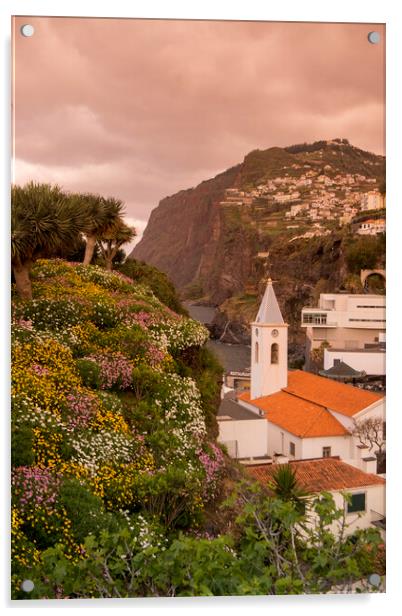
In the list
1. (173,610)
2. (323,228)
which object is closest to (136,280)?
(323,228)

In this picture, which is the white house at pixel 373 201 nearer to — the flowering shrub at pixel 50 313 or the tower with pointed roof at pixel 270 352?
the tower with pointed roof at pixel 270 352

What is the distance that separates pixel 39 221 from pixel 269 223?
1721 mm

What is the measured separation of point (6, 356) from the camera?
4.20 meters

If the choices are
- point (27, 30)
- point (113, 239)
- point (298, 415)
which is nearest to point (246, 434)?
point (298, 415)

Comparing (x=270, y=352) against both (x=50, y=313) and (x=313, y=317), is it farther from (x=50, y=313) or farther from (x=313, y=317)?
(x=50, y=313)

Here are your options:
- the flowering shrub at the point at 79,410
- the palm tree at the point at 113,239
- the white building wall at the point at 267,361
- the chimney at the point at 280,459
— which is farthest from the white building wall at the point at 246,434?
the palm tree at the point at 113,239

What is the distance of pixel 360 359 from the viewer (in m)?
4.48

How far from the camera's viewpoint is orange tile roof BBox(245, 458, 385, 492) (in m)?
4.20

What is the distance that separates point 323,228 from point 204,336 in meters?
1.24

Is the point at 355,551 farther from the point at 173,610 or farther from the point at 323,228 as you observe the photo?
the point at 323,228

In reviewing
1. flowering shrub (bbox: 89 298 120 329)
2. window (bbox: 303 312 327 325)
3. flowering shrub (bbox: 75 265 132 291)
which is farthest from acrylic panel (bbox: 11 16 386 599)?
flowering shrub (bbox: 75 265 132 291)

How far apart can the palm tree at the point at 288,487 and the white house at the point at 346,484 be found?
33 mm
